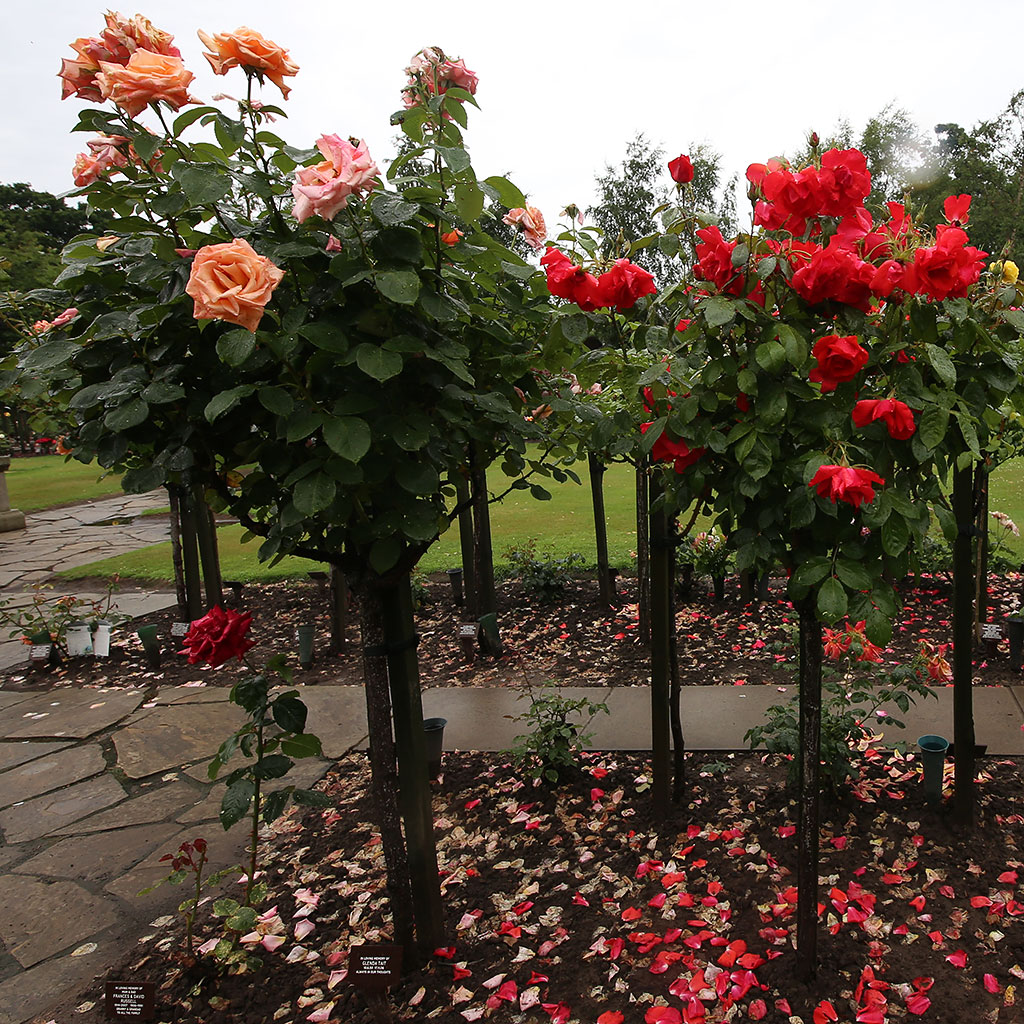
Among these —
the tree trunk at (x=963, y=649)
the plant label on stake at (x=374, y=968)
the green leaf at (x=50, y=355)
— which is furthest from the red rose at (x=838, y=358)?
the plant label on stake at (x=374, y=968)

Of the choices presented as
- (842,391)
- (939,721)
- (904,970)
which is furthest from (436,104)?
(939,721)

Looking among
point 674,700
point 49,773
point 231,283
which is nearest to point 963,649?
point 674,700

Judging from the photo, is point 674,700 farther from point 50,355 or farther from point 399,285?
point 50,355

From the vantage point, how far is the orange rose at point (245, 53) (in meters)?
1.23

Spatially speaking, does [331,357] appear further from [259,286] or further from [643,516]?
[643,516]

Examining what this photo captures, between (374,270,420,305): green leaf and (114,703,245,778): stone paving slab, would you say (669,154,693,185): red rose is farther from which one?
(114,703,245,778): stone paving slab

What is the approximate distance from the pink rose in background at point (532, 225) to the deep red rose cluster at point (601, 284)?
0.21 m

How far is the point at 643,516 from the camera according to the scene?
14.6 feet

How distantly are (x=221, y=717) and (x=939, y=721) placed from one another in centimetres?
320

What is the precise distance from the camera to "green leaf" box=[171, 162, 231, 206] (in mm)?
1127

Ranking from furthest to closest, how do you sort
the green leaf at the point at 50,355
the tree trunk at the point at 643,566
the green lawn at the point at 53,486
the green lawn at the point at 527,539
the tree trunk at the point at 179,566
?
the green lawn at the point at 53,486 < the green lawn at the point at 527,539 < the tree trunk at the point at 179,566 < the tree trunk at the point at 643,566 < the green leaf at the point at 50,355

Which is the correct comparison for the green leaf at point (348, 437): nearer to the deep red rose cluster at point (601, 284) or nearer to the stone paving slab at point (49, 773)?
the deep red rose cluster at point (601, 284)

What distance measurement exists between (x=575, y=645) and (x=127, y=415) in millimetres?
3380

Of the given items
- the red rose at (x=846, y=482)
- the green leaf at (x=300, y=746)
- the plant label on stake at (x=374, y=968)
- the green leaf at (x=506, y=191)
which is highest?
the green leaf at (x=506, y=191)
